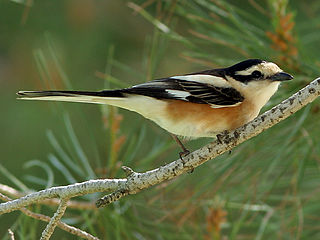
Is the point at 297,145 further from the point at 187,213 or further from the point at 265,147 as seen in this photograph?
the point at 187,213

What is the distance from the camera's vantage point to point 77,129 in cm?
428

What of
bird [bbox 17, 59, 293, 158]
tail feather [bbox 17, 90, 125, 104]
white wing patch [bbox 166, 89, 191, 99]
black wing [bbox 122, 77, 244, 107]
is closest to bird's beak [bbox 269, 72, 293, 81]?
bird [bbox 17, 59, 293, 158]

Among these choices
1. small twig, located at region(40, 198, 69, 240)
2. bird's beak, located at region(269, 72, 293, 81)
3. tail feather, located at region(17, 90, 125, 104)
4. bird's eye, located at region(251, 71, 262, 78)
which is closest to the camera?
small twig, located at region(40, 198, 69, 240)

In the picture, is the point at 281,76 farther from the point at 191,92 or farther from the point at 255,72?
the point at 191,92

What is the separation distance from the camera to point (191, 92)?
7.88ft

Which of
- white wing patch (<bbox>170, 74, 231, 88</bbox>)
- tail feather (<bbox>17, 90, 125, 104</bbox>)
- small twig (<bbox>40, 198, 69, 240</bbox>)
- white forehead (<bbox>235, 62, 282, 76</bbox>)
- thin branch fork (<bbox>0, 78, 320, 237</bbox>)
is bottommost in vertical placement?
small twig (<bbox>40, 198, 69, 240</bbox>)

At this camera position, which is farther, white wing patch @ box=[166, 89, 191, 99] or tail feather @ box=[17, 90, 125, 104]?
white wing patch @ box=[166, 89, 191, 99]

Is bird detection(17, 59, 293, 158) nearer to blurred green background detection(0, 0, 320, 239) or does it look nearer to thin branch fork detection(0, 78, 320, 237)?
blurred green background detection(0, 0, 320, 239)

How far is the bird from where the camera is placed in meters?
2.30

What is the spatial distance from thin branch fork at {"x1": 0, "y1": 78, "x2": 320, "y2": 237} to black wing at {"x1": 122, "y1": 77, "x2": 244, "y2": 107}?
447 mm

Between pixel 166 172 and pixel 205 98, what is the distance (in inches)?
25.2

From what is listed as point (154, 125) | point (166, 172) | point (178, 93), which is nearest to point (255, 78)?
point (178, 93)

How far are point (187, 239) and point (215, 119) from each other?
66cm

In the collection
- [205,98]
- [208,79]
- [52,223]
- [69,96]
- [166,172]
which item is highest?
[208,79]
